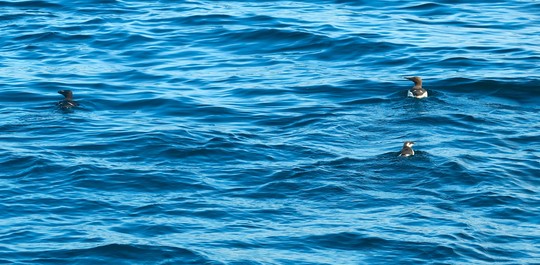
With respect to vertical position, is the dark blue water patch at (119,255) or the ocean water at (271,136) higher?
the ocean water at (271,136)

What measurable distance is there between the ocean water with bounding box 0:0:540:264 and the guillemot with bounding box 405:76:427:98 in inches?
13.4

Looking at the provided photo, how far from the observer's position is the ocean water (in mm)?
15462

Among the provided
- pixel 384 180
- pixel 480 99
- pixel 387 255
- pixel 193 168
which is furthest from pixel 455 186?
pixel 480 99

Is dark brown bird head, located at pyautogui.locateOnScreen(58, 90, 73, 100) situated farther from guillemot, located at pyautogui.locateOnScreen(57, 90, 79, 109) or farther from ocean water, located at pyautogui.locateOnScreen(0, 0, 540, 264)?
ocean water, located at pyautogui.locateOnScreen(0, 0, 540, 264)

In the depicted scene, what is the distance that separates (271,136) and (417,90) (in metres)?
3.73

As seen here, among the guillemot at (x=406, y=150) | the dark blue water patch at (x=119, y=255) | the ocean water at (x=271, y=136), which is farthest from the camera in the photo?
the guillemot at (x=406, y=150)

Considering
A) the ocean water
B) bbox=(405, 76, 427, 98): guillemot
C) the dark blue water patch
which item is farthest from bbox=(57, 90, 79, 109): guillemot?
the dark blue water patch

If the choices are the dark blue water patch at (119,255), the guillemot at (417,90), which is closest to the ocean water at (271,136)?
the dark blue water patch at (119,255)

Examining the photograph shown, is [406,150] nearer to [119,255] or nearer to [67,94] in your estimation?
[119,255]

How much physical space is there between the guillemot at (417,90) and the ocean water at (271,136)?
1.12 feet

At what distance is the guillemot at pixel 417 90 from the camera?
22.8 meters

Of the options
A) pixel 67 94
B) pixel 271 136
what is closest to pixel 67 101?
pixel 67 94

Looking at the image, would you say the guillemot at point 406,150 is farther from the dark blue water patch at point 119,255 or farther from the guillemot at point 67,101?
the guillemot at point 67,101

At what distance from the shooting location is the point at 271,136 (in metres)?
20.8
